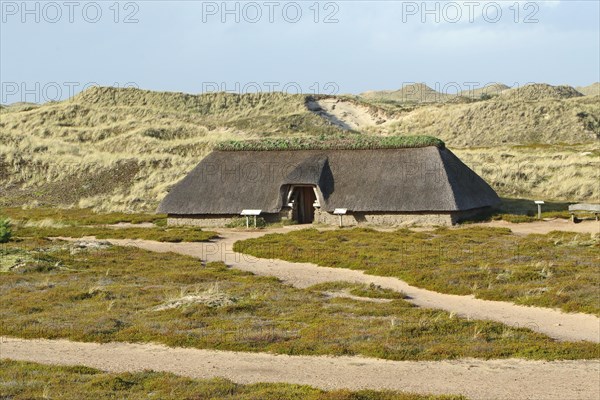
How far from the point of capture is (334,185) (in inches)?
2112

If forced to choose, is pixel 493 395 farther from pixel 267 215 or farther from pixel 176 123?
pixel 176 123

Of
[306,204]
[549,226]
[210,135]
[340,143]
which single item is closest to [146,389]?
[549,226]

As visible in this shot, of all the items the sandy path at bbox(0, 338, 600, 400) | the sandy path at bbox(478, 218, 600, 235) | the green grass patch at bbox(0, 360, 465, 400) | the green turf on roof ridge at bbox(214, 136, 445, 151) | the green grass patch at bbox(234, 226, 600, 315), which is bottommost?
the sandy path at bbox(0, 338, 600, 400)

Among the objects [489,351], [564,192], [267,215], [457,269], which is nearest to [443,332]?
[489,351]

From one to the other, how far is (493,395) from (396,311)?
30.4 feet

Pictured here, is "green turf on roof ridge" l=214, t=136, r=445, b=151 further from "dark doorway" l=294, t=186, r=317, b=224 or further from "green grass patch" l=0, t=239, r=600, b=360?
"green grass patch" l=0, t=239, r=600, b=360

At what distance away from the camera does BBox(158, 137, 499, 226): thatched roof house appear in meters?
50.8

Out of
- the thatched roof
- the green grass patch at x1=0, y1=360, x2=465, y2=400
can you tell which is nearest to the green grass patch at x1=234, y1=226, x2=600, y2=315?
the thatched roof

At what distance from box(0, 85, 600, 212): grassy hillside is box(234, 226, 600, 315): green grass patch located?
67.6 feet

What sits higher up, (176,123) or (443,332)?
(176,123)

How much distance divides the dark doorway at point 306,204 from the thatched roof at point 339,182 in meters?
1.59

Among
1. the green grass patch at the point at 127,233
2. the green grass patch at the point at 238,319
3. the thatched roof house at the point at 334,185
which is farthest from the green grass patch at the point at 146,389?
the thatched roof house at the point at 334,185

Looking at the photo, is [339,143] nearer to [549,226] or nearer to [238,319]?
[549,226]

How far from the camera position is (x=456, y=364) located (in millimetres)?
20219
